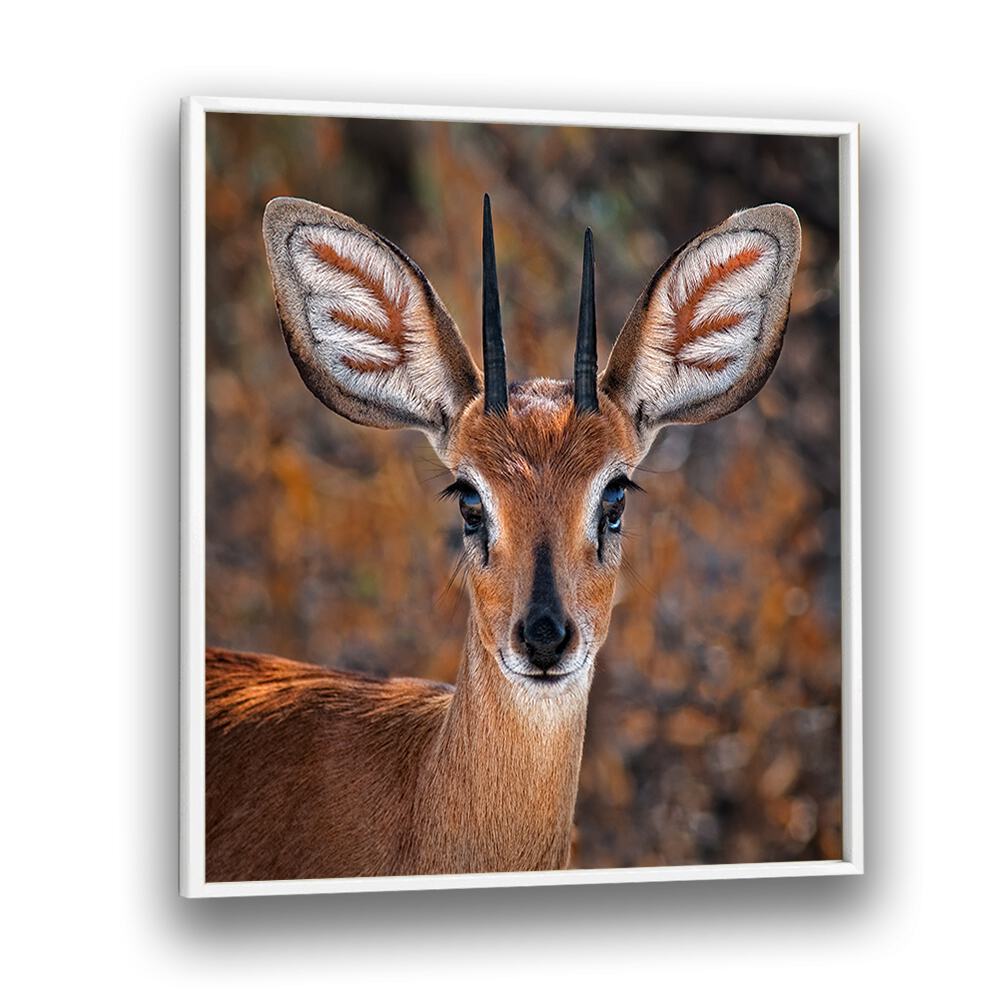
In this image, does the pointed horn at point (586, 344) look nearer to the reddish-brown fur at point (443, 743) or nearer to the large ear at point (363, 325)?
the reddish-brown fur at point (443, 743)

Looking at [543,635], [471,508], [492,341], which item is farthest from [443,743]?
[492,341]

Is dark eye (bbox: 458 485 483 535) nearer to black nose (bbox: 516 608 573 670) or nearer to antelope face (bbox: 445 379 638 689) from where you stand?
antelope face (bbox: 445 379 638 689)

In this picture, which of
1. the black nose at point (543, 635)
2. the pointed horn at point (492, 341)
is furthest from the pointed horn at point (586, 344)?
the black nose at point (543, 635)

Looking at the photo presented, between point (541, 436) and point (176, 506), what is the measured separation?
63 centimetres

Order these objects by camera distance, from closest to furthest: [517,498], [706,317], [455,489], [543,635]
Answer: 1. [543,635]
2. [517,498]
3. [455,489]
4. [706,317]

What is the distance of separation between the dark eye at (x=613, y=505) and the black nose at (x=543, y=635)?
0.22 metres

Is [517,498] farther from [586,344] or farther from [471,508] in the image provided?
[586,344]

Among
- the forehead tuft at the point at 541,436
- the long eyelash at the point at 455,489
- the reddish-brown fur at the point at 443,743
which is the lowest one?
the reddish-brown fur at the point at 443,743

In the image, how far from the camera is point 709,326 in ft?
9.94

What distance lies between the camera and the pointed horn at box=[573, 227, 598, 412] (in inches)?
114

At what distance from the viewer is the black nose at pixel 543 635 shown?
268 cm

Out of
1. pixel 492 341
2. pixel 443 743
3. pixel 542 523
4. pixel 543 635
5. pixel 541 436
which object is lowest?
pixel 443 743

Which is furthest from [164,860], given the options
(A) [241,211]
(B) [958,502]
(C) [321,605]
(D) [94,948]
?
(B) [958,502]

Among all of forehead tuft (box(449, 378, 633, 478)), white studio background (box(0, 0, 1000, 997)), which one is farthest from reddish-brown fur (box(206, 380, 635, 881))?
white studio background (box(0, 0, 1000, 997))
